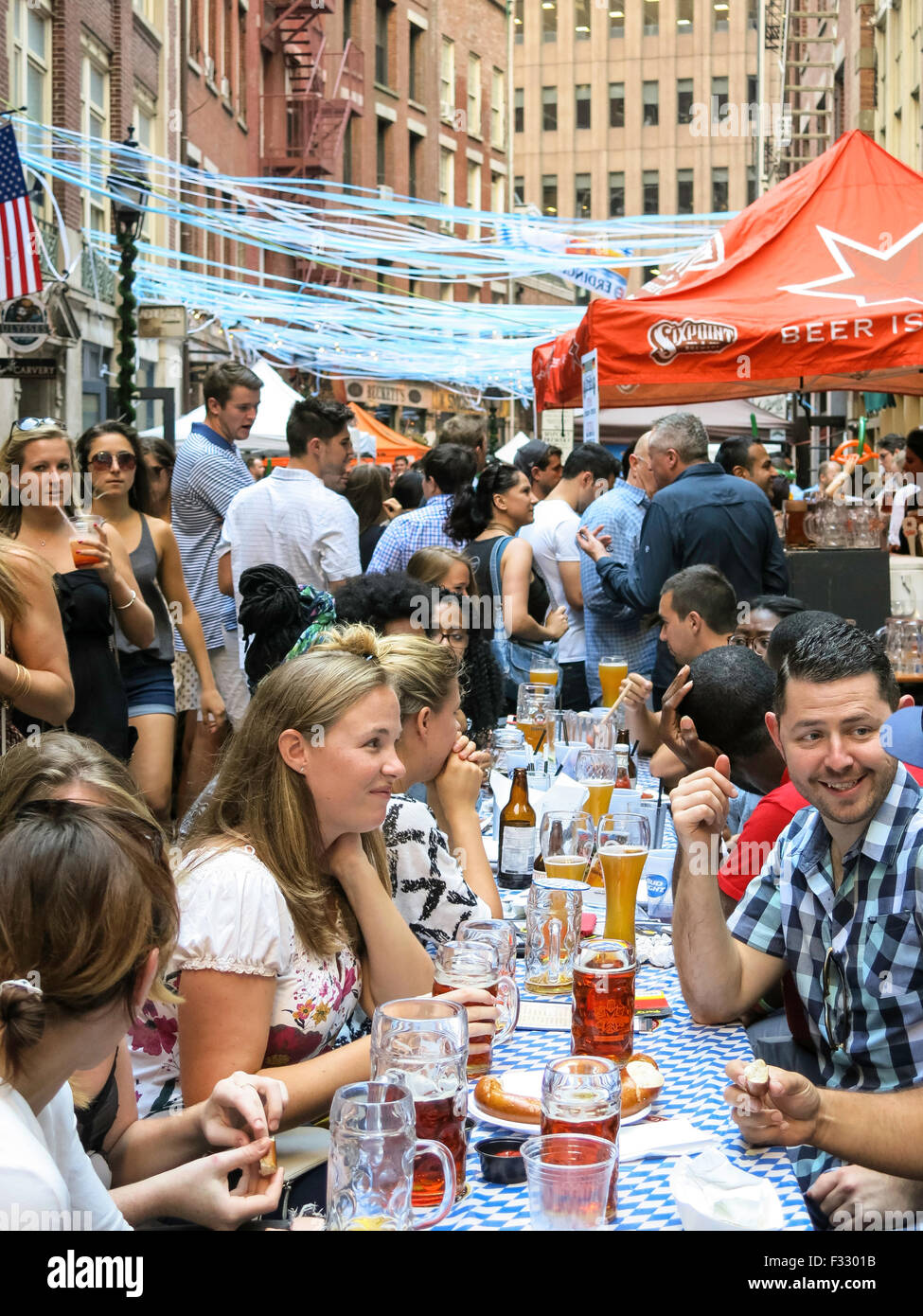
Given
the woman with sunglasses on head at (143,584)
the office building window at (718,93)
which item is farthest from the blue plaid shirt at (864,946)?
the office building window at (718,93)

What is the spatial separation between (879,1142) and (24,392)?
15.5 m

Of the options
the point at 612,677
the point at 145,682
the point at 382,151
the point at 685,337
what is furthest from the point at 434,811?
the point at 382,151

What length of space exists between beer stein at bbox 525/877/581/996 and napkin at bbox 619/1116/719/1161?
2.24 ft

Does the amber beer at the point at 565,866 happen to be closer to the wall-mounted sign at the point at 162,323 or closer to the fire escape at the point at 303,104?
the wall-mounted sign at the point at 162,323

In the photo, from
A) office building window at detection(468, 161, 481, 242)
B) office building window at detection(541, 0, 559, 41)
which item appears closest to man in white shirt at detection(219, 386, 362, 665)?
office building window at detection(468, 161, 481, 242)

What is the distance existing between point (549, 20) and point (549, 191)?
8.40m

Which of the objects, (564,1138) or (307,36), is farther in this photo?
(307,36)

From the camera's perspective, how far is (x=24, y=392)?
632 inches

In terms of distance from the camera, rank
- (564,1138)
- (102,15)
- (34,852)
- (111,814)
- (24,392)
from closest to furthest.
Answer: (34,852), (111,814), (564,1138), (24,392), (102,15)

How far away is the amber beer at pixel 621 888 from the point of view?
2.95 m

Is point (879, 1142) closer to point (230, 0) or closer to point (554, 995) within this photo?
point (554, 995)

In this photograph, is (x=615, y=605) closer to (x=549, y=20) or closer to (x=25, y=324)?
(x=25, y=324)
